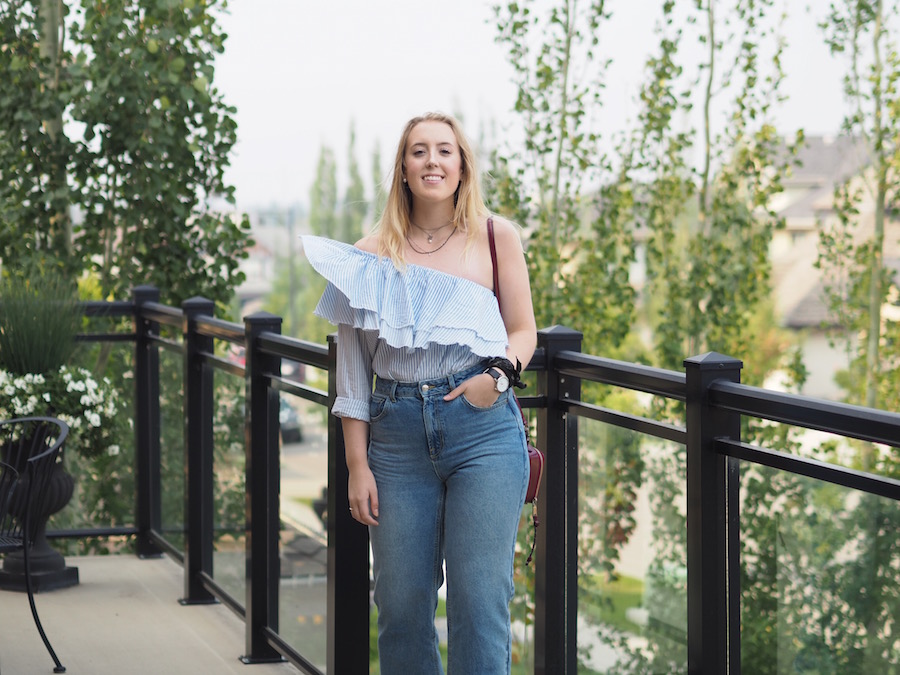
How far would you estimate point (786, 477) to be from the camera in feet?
8.03

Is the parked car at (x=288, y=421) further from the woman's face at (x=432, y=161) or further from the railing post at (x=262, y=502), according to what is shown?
the woman's face at (x=432, y=161)

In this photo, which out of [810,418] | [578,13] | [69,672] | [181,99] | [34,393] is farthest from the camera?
[578,13]

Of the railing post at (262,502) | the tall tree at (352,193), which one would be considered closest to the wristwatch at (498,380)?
the railing post at (262,502)

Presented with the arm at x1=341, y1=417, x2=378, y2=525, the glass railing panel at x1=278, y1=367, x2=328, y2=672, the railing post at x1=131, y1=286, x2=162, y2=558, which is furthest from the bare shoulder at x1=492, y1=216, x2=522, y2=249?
the railing post at x1=131, y1=286, x2=162, y2=558

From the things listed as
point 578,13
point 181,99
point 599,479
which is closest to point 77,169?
point 181,99

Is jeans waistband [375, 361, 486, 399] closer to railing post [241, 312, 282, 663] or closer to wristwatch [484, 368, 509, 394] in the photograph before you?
wristwatch [484, 368, 509, 394]

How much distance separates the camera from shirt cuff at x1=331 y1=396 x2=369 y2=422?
8.23ft

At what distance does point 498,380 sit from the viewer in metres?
2.42

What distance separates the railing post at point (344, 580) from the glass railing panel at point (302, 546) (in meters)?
0.14

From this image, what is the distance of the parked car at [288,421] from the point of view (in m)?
3.89

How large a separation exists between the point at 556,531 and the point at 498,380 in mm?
968

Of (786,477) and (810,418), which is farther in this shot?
(786,477)

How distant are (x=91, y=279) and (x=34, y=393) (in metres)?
2.74

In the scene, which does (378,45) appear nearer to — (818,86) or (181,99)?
(818,86)
